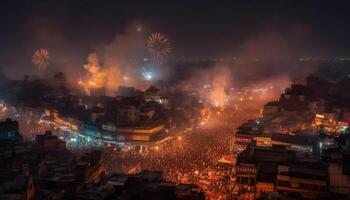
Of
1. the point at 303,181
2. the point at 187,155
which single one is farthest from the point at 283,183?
the point at 187,155

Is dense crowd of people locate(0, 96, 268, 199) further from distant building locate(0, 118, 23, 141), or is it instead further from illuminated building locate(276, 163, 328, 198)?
distant building locate(0, 118, 23, 141)

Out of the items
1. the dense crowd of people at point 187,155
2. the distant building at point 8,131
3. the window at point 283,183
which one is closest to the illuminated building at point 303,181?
the window at point 283,183

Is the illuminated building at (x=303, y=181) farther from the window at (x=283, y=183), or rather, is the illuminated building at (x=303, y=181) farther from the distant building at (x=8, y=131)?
the distant building at (x=8, y=131)

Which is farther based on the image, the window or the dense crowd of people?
the dense crowd of people

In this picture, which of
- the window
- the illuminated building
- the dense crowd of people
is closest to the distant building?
the dense crowd of people

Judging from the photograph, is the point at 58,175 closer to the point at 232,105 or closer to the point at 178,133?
the point at 178,133

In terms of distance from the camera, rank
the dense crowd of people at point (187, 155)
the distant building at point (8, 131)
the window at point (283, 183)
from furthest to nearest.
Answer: the distant building at point (8, 131) → the dense crowd of people at point (187, 155) → the window at point (283, 183)

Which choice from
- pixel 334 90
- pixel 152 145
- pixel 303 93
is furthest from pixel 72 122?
pixel 334 90

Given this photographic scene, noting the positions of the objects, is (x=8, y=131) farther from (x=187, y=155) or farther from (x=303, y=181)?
(x=303, y=181)

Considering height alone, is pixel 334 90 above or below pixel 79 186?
above

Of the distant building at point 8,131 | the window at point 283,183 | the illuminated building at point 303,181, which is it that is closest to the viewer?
the illuminated building at point 303,181

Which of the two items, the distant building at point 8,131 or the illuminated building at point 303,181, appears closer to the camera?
the illuminated building at point 303,181
